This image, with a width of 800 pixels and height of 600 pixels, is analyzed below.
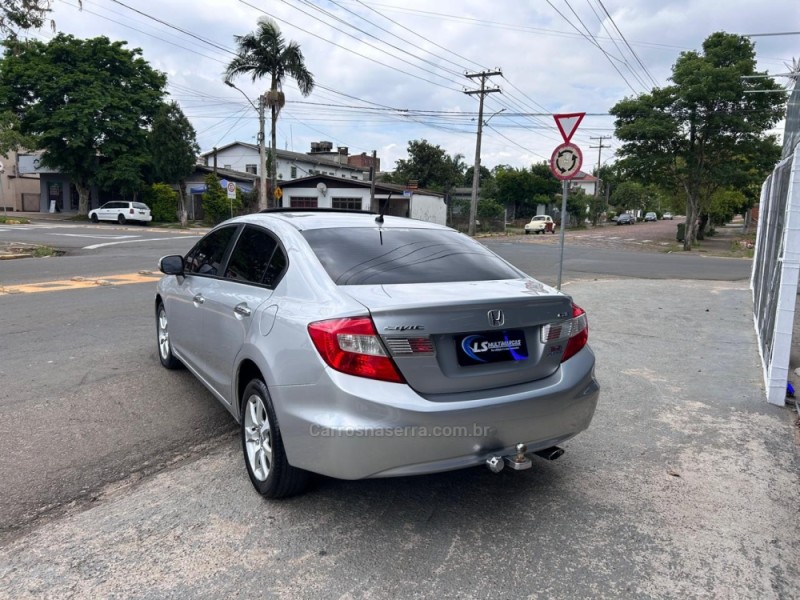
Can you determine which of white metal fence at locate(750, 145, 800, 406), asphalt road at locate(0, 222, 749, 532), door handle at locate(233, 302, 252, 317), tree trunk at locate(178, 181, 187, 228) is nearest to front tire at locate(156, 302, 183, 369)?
asphalt road at locate(0, 222, 749, 532)

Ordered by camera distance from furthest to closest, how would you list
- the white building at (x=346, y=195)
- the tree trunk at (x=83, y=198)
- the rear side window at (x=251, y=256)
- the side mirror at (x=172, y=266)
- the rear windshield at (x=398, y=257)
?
the white building at (x=346, y=195) < the tree trunk at (x=83, y=198) < the side mirror at (x=172, y=266) < the rear side window at (x=251, y=256) < the rear windshield at (x=398, y=257)

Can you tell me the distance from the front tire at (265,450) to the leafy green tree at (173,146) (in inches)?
1446

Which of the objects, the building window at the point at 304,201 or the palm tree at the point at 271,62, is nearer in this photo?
the palm tree at the point at 271,62

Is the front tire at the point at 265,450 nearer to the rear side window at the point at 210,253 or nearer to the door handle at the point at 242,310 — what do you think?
the door handle at the point at 242,310

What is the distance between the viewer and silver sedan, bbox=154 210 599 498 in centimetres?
270

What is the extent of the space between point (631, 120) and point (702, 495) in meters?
29.0

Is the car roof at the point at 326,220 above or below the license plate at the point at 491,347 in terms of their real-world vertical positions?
above

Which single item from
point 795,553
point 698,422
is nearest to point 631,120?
point 698,422

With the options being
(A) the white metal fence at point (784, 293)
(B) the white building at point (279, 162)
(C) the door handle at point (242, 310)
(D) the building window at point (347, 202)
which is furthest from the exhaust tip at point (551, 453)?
(B) the white building at point (279, 162)

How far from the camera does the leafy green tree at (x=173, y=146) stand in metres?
38.6

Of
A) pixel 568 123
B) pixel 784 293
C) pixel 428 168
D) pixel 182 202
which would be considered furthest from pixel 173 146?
pixel 784 293

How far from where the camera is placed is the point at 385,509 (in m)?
3.20

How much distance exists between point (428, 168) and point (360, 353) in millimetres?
58496

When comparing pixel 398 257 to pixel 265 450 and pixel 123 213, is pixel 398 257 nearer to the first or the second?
pixel 265 450
